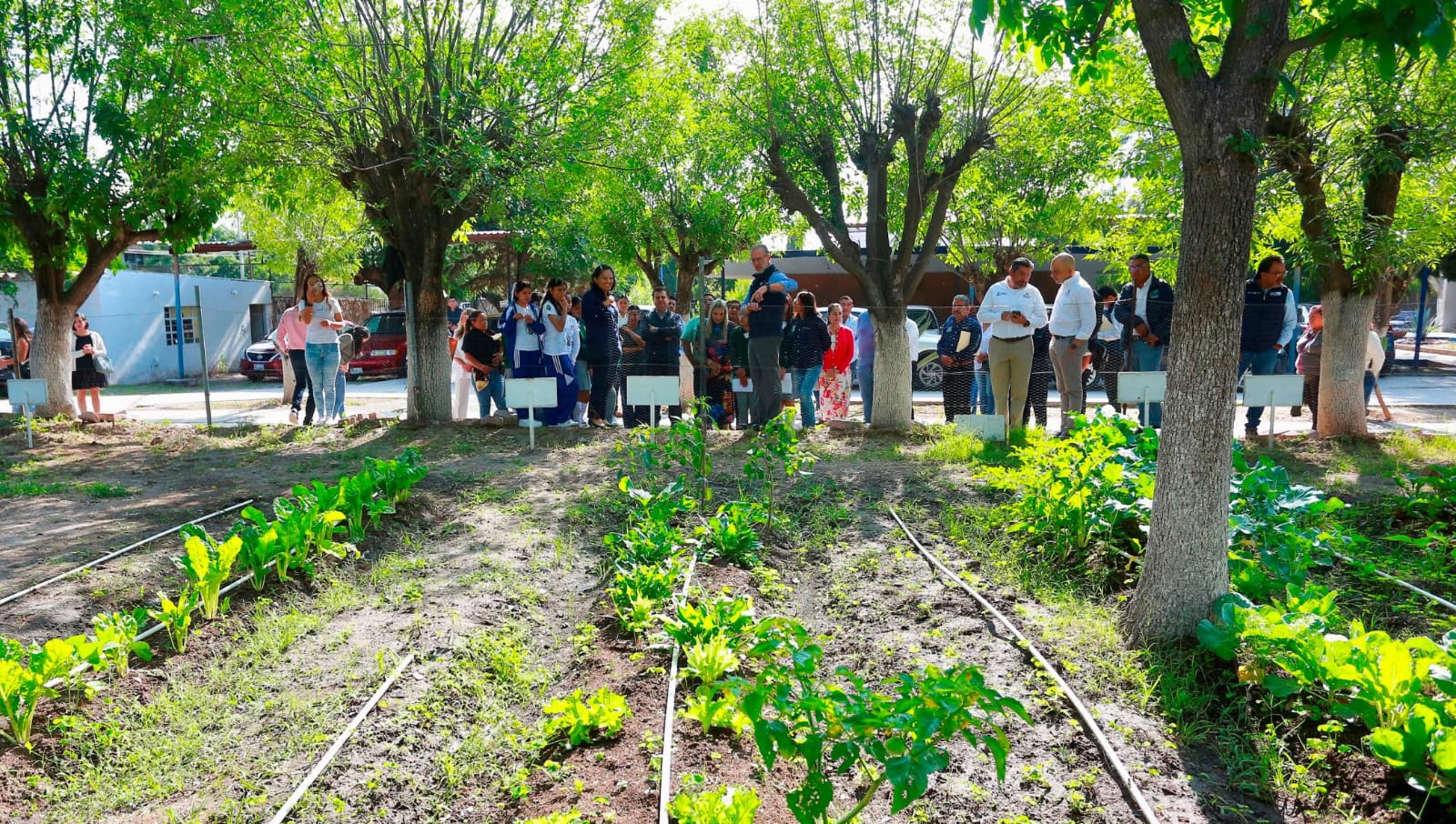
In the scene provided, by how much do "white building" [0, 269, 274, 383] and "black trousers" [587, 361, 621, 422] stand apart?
14.3 metres

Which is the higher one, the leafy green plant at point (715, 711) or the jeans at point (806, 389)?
the jeans at point (806, 389)

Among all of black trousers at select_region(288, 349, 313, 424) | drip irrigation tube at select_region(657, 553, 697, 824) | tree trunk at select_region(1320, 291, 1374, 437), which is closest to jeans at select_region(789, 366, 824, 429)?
tree trunk at select_region(1320, 291, 1374, 437)

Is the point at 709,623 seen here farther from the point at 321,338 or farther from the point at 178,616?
the point at 321,338

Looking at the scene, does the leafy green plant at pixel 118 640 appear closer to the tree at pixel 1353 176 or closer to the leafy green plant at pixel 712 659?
the leafy green plant at pixel 712 659

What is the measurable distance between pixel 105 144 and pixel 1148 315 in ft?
37.8

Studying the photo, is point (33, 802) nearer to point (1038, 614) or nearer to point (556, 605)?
point (556, 605)

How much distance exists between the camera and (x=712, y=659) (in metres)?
3.90

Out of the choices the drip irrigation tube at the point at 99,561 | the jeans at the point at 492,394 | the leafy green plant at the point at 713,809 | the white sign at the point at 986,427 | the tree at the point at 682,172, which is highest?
the tree at the point at 682,172

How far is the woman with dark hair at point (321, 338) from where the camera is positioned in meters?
11.2

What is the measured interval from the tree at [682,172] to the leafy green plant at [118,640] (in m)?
3.64

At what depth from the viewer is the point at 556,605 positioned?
17.4 feet

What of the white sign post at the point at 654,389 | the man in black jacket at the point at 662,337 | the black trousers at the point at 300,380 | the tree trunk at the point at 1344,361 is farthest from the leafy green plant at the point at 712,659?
the black trousers at the point at 300,380

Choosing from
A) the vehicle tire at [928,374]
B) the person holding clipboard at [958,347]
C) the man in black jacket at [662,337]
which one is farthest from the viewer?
the vehicle tire at [928,374]

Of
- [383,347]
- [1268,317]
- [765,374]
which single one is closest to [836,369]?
[765,374]
